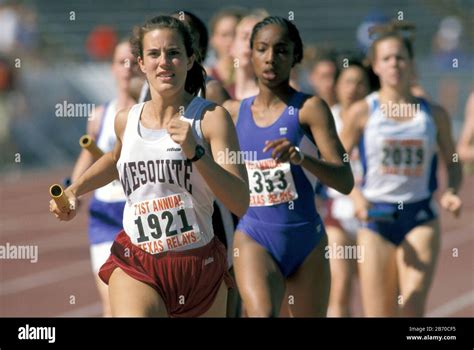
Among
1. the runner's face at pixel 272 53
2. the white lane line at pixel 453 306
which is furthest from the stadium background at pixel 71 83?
the runner's face at pixel 272 53

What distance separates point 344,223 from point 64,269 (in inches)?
247

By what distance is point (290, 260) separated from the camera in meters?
6.72

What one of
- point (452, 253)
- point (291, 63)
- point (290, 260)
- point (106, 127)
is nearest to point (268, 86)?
point (291, 63)

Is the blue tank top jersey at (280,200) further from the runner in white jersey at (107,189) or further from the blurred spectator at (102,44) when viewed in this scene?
the blurred spectator at (102,44)

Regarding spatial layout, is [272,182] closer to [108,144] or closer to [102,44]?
[108,144]

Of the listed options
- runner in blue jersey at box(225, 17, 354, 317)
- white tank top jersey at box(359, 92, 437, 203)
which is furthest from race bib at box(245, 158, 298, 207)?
white tank top jersey at box(359, 92, 437, 203)

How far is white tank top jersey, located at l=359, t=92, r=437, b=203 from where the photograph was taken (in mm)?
8039

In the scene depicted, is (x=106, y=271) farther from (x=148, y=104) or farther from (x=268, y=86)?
(x=268, y=86)

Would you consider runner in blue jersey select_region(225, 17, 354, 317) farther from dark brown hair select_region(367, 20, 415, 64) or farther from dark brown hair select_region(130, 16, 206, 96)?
dark brown hair select_region(367, 20, 415, 64)

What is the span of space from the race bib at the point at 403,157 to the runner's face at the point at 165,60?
2.91 meters

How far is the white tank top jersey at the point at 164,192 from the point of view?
210 inches

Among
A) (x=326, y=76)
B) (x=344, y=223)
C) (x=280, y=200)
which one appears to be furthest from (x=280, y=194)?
(x=326, y=76)

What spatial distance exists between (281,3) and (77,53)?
Result: 4.40 meters

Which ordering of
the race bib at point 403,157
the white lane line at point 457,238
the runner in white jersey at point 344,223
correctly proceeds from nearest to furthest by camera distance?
1. the race bib at point 403,157
2. the runner in white jersey at point 344,223
3. the white lane line at point 457,238
